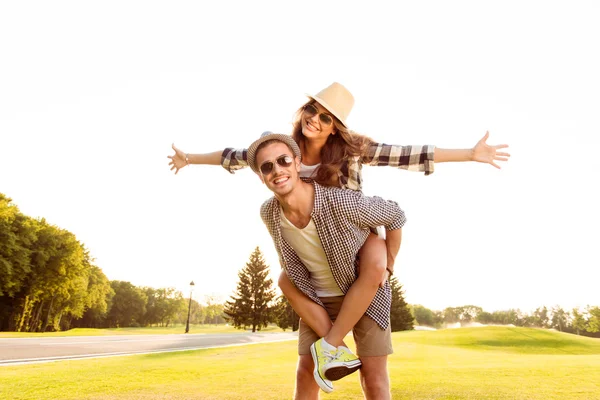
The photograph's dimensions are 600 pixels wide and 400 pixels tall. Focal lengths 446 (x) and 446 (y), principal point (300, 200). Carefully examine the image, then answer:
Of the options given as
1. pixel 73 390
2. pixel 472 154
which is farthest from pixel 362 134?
pixel 73 390

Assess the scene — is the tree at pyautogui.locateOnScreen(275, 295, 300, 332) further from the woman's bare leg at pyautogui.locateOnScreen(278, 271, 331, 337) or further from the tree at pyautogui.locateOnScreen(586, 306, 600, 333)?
the woman's bare leg at pyautogui.locateOnScreen(278, 271, 331, 337)

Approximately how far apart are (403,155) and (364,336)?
4.44 feet

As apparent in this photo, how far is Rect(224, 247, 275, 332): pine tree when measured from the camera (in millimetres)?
57312

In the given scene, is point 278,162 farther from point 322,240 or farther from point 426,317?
point 426,317

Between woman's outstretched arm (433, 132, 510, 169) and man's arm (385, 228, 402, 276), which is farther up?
woman's outstretched arm (433, 132, 510, 169)

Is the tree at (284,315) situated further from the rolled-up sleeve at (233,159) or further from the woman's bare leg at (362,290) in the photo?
the woman's bare leg at (362,290)

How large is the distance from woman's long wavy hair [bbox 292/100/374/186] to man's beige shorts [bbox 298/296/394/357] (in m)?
0.83

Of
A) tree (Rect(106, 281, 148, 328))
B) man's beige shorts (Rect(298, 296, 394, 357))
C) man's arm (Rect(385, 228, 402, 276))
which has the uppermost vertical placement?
tree (Rect(106, 281, 148, 328))

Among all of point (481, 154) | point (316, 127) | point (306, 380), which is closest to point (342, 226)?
point (316, 127)

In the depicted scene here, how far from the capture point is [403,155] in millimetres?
3365

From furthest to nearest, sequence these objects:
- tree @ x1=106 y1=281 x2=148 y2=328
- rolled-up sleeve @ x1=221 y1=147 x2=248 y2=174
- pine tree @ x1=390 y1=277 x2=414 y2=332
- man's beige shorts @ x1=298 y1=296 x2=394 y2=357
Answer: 1. tree @ x1=106 y1=281 x2=148 y2=328
2. pine tree @ x1=390 y1=277 x2=414 y2=332
3. rolled-up sleeve @ x1=221 y1=147 x2=248 y2=174
4. man's beige shorts @ x1=298 y1=296 x2=394 y2=357

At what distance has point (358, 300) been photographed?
8.87ft

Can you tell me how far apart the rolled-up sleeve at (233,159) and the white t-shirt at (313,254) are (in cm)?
102

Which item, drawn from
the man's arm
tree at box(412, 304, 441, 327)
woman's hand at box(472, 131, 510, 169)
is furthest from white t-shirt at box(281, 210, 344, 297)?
tree at box(412, 304, 441, 327)
